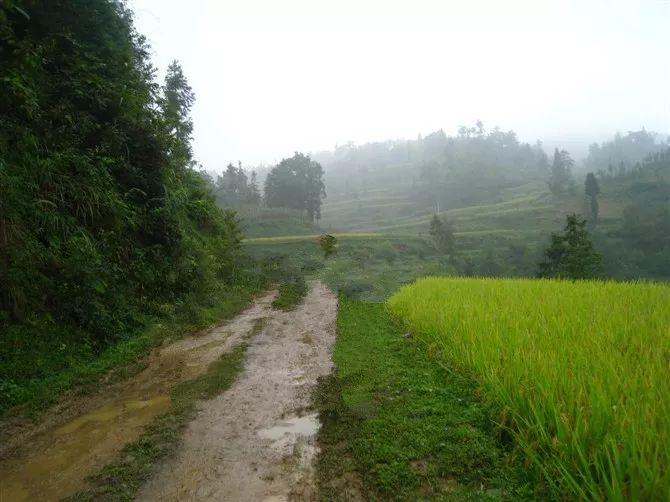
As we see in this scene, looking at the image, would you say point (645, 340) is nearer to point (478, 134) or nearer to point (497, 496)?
point (497, 496)

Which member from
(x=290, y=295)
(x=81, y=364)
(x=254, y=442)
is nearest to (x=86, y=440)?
(x=254, y=442)

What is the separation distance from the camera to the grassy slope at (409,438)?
3480 mm

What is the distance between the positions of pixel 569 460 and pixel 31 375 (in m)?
7.07

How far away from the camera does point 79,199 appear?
8.90 metres

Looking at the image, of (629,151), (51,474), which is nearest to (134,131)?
(51,474)

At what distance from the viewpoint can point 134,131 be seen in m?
11.4

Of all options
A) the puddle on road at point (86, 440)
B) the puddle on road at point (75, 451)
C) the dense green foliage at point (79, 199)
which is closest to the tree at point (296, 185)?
the dense green foliage at point (79, 199)

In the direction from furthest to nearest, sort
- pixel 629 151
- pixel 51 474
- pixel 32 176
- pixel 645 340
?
pixel 629 151 → pixel 32 176 → pixel 645 340 → pixel 51 474

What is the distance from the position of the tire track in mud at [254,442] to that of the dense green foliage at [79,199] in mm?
2850

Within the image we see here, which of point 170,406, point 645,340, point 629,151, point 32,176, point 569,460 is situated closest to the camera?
point 569,460

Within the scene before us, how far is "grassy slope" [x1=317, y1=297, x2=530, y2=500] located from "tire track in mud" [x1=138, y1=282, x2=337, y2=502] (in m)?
0.28

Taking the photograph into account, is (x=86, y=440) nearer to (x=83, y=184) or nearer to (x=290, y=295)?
(x=83, y=184)

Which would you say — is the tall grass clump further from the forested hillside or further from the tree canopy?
the forested hillside

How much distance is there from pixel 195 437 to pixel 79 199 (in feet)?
22.2
